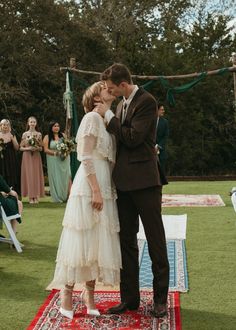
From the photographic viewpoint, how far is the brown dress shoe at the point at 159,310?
434 cm

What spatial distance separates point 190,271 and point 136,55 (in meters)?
22.2

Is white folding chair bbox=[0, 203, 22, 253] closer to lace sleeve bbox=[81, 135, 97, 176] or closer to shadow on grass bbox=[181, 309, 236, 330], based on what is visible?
lace sleeve bbox=[81, 135, 97, 176]

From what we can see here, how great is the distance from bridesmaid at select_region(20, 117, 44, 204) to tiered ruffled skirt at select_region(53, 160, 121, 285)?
7.92 metres

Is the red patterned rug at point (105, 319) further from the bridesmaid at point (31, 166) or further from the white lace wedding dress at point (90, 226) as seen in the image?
the bridesmaid at point (31, 166)

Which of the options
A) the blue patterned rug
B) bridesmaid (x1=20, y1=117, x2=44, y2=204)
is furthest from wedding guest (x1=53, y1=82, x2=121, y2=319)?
bridesmaid (x1=20, y1=117, x2=44, y2=204)

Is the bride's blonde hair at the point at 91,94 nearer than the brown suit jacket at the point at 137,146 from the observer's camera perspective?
No

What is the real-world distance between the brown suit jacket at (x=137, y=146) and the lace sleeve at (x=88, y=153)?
0.53 ft

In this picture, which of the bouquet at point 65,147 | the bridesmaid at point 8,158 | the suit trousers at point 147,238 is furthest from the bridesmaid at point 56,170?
the suit trousers at point 147,238

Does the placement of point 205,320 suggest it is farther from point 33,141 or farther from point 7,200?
point 33,141

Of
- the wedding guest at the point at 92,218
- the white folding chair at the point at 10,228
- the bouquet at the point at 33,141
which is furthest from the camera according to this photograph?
the bouquet at the point at 33,141

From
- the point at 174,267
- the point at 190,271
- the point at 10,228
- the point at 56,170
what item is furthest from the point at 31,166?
the point at 190,271

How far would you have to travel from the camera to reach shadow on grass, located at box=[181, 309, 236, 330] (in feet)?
13.5

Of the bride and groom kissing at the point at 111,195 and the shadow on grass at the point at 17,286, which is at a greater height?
the bride and groom kissing at the point at 111,195

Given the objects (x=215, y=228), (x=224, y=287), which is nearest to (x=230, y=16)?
(x=215, y=228)
